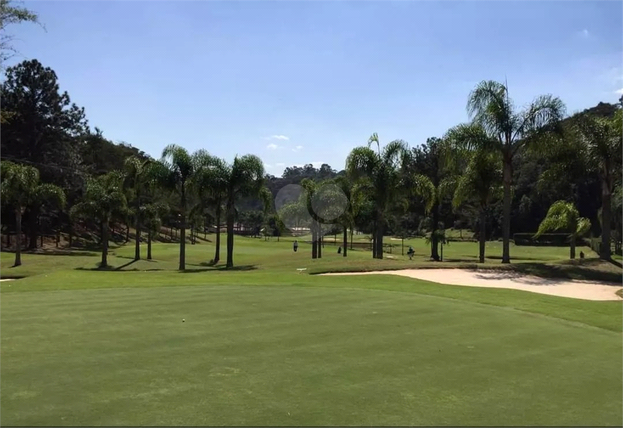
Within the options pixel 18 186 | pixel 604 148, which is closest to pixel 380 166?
pixel 604 148

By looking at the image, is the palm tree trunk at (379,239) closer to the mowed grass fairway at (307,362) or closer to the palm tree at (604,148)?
the palm tree at (604,148)

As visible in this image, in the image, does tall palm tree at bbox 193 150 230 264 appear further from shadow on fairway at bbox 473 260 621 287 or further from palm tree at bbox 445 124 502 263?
shadow on fairway at bbox 473 260 621 287

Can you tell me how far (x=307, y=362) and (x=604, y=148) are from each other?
22.1m

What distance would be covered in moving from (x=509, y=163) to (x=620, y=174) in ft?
16.1

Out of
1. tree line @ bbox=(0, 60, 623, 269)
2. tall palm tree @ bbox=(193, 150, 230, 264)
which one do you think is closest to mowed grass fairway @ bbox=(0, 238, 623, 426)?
tree line @ bbox=(0, 60, 623, 269)

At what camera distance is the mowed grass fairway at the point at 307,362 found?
5344mm

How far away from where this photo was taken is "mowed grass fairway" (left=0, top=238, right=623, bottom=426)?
→ 534 cm

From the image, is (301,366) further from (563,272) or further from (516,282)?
(563,272)

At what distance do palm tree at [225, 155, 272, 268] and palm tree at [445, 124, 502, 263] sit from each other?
13.0 m

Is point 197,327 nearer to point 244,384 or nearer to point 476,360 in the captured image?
point 244,384

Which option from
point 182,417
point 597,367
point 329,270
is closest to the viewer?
point 182,417

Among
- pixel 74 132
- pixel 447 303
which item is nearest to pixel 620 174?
pixel 447 303

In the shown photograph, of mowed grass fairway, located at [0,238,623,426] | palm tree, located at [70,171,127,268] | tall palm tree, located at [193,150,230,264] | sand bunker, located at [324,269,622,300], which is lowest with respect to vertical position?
sand bunker, located at [324,269,622,300]

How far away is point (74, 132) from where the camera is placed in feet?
202
